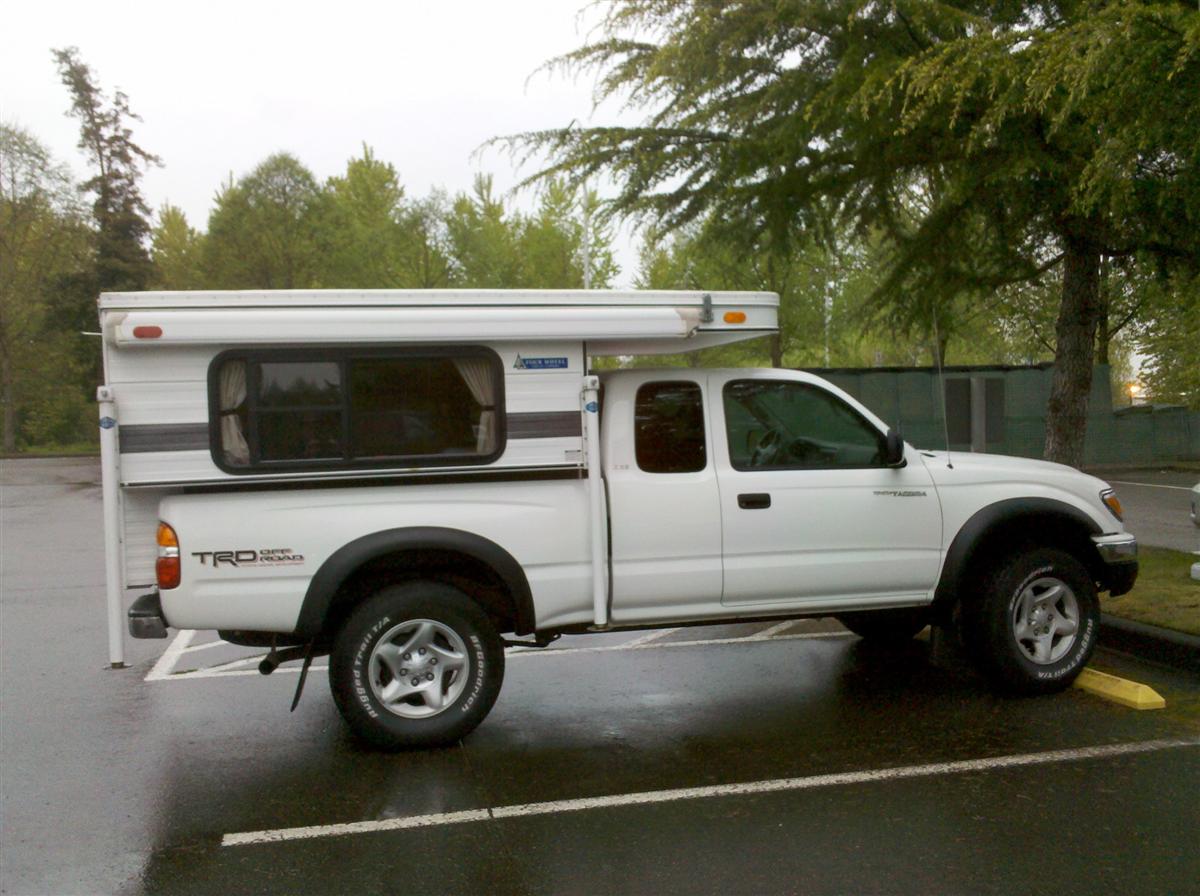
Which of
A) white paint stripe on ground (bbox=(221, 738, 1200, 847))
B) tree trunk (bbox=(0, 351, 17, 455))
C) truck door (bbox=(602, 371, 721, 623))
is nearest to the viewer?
white paint stripe on ground (bbox=(221, 738, 1200, 847))

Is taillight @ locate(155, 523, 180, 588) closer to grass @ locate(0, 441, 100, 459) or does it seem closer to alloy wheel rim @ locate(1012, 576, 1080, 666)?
alloy wheel rim @ locate(1012, 576, 1080, 666)

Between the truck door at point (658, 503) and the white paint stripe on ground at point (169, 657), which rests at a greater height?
the truck door at point (658, 503)

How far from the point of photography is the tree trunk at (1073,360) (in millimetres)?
9219

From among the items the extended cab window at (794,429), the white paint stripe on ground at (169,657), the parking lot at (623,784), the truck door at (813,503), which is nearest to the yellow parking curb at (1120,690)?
the parking lot at (623,784)

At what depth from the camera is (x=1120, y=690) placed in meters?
6.22

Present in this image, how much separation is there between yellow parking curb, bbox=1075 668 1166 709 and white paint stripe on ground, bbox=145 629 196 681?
18.9ft

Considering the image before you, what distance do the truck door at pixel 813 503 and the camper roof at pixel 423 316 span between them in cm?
48

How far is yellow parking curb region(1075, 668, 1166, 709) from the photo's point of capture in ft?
19.8

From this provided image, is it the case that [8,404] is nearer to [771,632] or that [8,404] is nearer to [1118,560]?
[771,632]

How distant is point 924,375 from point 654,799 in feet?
58.1

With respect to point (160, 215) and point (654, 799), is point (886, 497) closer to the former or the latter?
point (654, 799)

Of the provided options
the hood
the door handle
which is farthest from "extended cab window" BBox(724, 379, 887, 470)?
the hood

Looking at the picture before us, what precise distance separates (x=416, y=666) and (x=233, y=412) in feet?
4.98

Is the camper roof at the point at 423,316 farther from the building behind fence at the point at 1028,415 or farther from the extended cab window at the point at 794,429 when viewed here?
the building behind fence at the point at 1028,415
